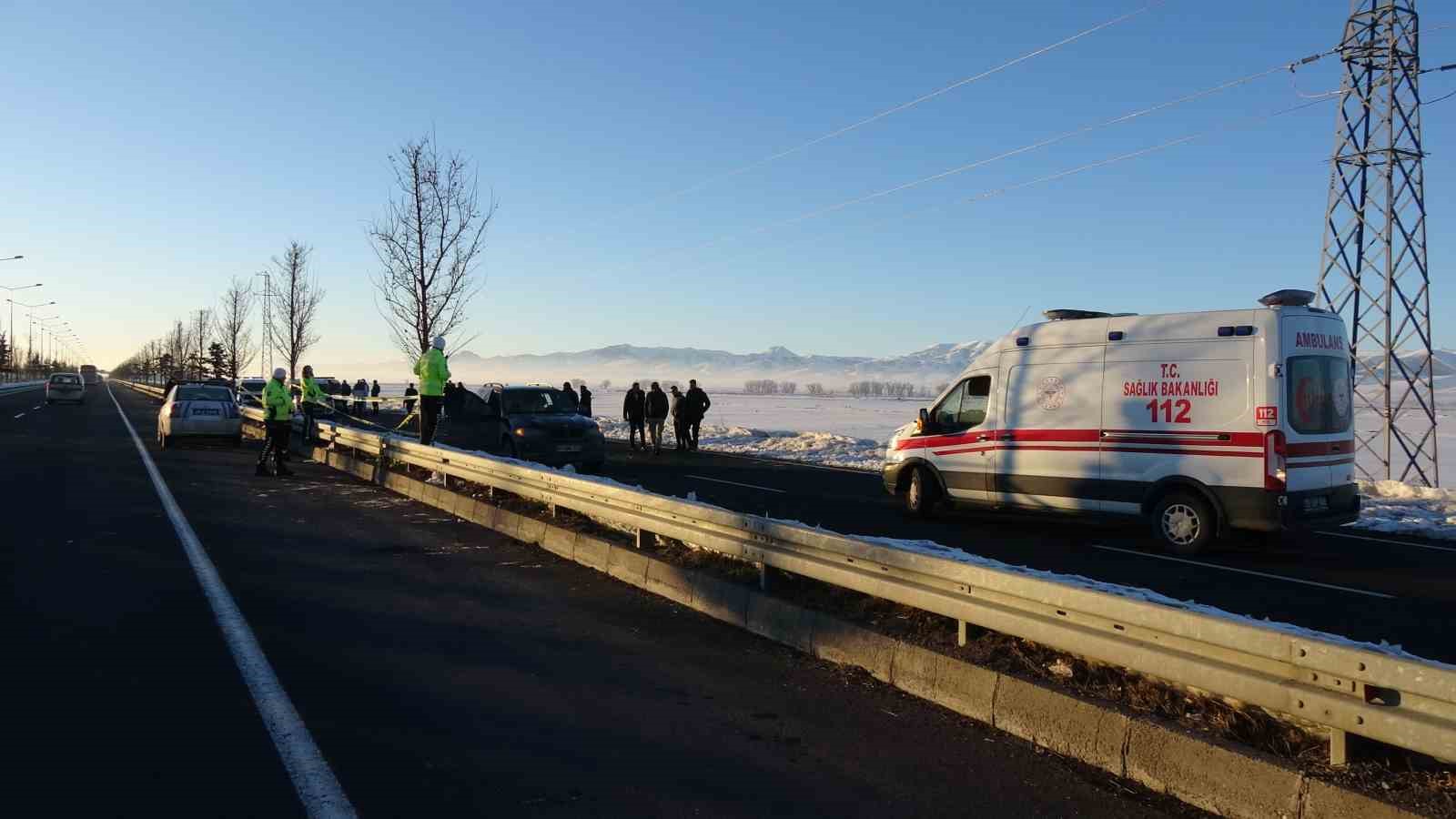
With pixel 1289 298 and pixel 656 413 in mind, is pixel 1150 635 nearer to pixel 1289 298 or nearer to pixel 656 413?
pixel 1289 298

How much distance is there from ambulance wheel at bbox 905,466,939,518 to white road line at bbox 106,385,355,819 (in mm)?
7978

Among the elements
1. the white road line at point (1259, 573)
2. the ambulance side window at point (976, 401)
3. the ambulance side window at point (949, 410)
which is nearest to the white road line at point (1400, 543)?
the white road line at point (1259, 573)

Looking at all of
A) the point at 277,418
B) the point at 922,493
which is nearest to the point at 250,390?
the point at 277,418

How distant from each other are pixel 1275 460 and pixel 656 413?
55.5 ft

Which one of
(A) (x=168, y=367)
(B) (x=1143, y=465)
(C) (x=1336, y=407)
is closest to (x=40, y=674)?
(B) (x=1143, y=465)

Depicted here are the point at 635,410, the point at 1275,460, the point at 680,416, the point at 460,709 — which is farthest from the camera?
the point at 635,410

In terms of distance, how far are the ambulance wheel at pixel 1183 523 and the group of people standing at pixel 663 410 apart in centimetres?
1501

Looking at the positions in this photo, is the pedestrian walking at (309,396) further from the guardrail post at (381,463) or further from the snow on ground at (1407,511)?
the snow on ground at (1407,511)

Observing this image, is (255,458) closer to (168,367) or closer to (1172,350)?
(1172,350)

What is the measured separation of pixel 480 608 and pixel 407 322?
2149cm

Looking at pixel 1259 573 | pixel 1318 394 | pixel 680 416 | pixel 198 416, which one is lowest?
pixel 1259 573

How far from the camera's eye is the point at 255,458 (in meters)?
19.9

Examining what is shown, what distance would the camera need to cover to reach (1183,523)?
33.1 feet

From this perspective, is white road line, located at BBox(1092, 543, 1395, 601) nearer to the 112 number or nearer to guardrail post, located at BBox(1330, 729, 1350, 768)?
the 112 number
